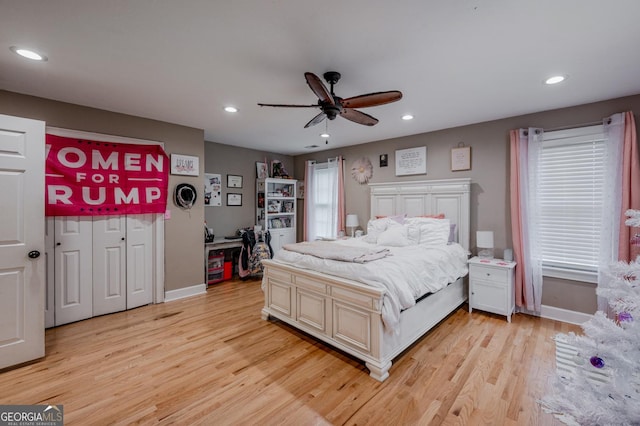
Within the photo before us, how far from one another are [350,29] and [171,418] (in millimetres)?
2763

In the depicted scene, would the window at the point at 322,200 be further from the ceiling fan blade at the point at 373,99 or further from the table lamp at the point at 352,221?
the ceiling fan blade at the point at 373,99

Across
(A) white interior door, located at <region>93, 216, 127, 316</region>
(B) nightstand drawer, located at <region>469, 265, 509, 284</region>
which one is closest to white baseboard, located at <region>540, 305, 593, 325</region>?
(B) nightstand drawer, located at <region>469, 265, 509, 284</region>

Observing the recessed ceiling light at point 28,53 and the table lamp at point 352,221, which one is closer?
the recessed ceiling light at point 28,53

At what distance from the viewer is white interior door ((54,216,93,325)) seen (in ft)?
10.1

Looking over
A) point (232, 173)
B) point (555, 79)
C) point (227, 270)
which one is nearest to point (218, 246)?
point (227, 270)

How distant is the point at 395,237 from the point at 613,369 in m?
2.47

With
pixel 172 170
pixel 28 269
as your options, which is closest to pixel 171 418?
pixel 28 269

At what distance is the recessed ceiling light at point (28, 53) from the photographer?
80.4 inches

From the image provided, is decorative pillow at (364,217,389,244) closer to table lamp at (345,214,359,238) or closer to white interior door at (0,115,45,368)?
table lamp at (345,214,359,238)

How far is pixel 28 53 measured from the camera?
6.87ft

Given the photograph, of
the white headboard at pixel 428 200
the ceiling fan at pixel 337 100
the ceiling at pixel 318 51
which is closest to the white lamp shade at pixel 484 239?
the white headboard at pixel 428 200

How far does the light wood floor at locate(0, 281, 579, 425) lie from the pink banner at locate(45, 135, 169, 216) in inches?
53.6

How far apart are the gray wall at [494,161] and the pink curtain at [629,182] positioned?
28 cm

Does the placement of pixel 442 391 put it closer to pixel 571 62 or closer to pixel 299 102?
pixel 571 62
